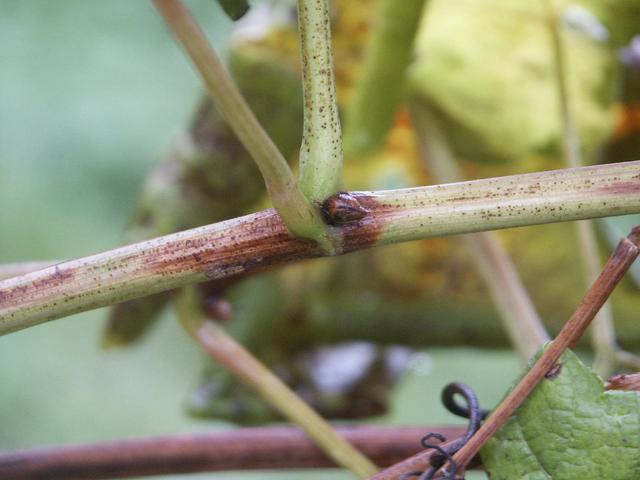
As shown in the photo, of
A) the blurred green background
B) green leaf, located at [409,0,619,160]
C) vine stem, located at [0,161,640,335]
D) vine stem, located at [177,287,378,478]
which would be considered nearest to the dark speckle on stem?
vine stem, located at [0,161,640,335]

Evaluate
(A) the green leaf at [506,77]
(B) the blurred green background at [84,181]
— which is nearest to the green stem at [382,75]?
(A) the green leaf at [506,77]

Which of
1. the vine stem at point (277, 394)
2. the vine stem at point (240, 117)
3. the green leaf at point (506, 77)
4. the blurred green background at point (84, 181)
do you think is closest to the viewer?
the vine stem at point (240, 117)

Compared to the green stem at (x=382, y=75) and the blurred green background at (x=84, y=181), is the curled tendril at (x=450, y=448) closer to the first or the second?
the green stem at (x=382, y=75)

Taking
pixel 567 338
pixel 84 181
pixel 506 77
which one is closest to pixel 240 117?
pixel 567 338

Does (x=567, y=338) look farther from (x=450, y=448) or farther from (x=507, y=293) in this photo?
(x=507, y=293)

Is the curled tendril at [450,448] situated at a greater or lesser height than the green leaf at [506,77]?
lesser

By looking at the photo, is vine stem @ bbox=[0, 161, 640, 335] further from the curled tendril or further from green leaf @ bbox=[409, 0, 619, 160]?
green leaf @ bbox=[409, 0, 619, 160]

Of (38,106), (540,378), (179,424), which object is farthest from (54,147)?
(540,378)
